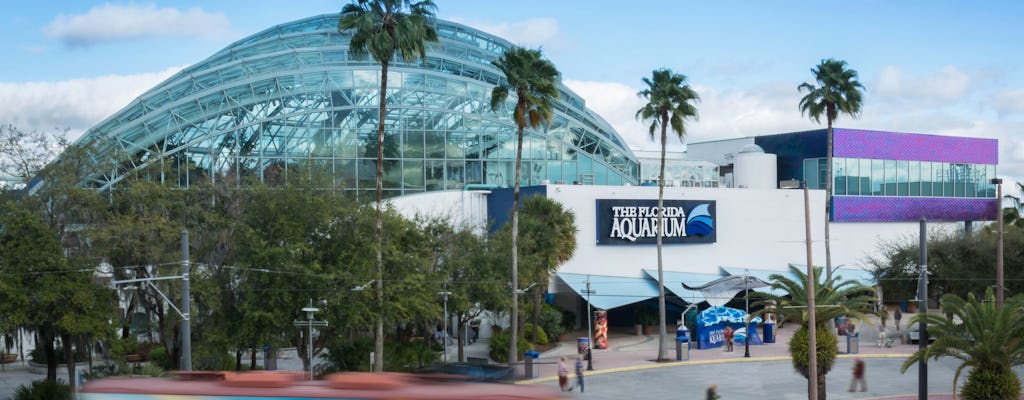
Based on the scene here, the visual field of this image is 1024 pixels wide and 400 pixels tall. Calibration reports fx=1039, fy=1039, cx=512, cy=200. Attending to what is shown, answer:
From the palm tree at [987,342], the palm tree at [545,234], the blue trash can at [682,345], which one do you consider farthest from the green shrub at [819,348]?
the palm tree at [545,234]

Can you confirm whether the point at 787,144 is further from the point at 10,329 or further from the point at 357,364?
the point at 10,329

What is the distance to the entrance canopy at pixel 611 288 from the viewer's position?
58406mm

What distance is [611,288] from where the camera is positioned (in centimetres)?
5975

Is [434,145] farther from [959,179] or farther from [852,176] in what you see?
[959,179]

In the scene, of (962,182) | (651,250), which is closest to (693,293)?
(651,250)

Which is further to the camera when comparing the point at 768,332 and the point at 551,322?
the point at 768,332

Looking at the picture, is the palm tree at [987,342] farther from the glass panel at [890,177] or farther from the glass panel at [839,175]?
the glass panel at [890,177]

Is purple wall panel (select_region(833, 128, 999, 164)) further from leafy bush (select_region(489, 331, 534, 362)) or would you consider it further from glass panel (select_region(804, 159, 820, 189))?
leafy bush (select_region(489, 331, 534, 362))

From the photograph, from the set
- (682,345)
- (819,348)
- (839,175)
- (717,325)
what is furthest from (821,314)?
(839,175)

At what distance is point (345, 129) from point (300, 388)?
43.3m

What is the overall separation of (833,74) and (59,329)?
44.2 meters

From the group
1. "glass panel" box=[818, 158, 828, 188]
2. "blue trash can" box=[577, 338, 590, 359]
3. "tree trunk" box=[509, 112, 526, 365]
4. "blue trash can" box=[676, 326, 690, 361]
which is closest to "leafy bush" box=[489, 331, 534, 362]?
"tree trunk" box=[509, 112, 526, 365]

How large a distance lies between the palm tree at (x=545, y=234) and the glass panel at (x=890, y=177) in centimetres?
3379

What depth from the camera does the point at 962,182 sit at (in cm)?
8281
